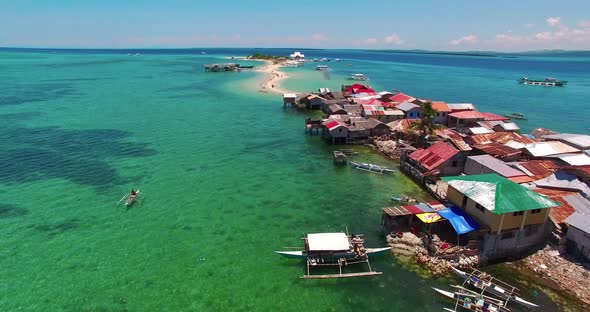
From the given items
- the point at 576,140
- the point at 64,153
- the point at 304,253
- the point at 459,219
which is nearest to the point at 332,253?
the point at 304,253

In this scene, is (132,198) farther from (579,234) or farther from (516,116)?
(516,116)

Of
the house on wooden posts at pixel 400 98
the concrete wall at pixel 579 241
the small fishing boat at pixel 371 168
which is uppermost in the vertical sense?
the house on wooden posts at pixel 400 98

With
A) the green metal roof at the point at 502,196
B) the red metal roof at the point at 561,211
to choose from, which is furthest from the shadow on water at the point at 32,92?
the red metal roof at the point at 561,211

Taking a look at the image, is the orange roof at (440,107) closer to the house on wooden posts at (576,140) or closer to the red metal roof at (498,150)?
the house on wooden posts at (576,140)

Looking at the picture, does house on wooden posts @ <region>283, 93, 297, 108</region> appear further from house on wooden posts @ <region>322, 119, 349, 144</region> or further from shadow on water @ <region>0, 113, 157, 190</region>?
shadow on water @ <region>0, 113, 157, 190</region>

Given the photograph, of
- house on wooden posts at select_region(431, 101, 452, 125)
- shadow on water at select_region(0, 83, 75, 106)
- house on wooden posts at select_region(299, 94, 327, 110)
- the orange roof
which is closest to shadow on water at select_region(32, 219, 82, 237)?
house on wooden posts at select_region(431, 101, 452, 125)
